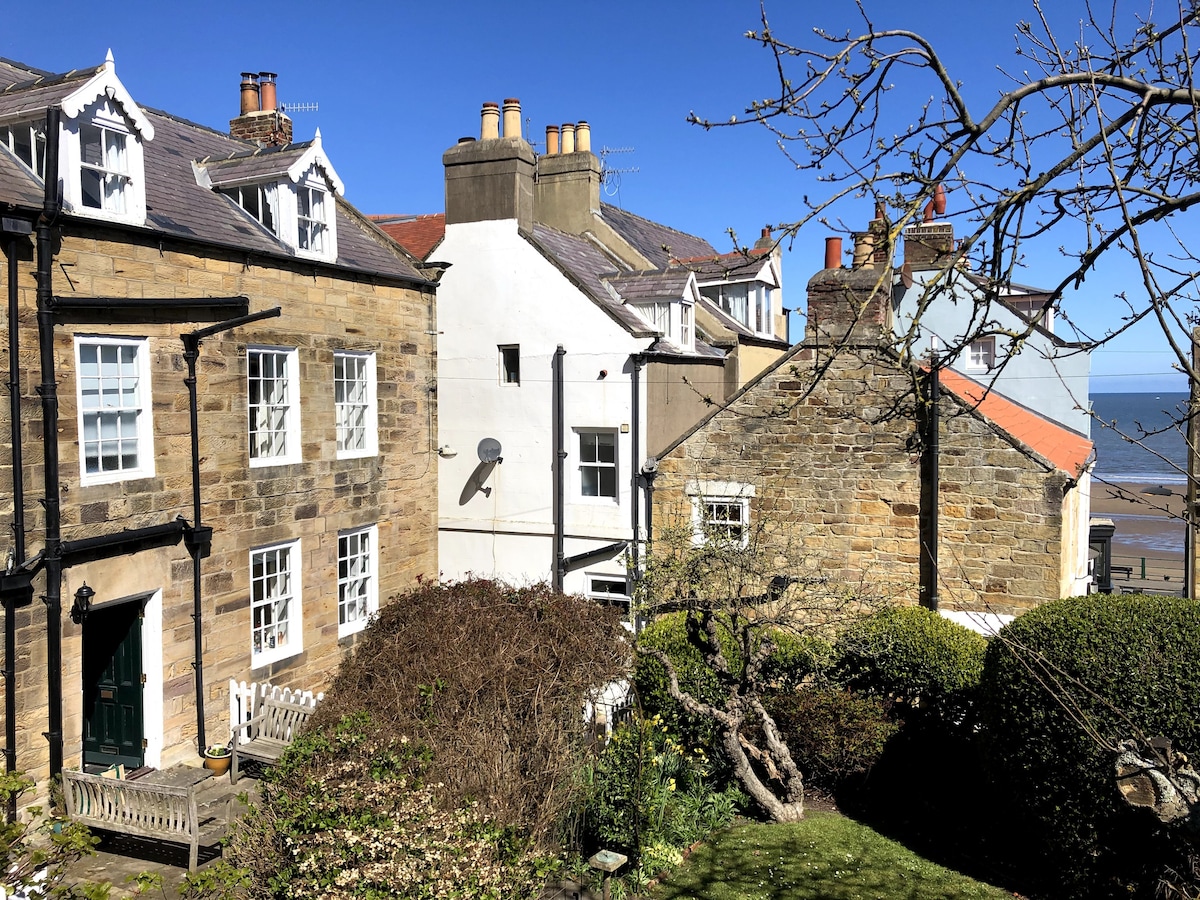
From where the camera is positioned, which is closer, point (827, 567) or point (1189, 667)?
point (1189, 667)

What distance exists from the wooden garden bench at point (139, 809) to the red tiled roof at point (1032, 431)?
448 inches

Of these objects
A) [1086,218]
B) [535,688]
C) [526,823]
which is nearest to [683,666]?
[535,688]

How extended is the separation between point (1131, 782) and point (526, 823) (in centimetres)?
539

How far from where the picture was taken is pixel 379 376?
16156mm

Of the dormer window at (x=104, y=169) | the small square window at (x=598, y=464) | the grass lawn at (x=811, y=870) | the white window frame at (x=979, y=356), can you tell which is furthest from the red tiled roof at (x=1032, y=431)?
the dormer window at (x=104, y=169)

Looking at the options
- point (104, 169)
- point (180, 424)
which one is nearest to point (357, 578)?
point (180, 424)

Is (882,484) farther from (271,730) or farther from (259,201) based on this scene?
(259,201)

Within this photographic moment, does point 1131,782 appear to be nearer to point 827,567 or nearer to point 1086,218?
point 1086,218

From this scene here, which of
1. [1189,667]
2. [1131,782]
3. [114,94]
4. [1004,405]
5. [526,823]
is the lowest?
[526,823]

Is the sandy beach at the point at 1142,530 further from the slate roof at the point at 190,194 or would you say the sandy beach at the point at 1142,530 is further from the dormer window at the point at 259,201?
the dormer window at the point at 259,201

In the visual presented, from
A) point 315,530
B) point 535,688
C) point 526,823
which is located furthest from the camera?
point 315,530

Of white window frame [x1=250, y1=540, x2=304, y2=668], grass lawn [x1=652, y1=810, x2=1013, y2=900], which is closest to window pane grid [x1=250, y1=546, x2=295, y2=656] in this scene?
white window frame [x1=250, y1=540, x2=304, y2=668]

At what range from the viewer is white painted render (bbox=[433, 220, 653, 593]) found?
65.3 ft

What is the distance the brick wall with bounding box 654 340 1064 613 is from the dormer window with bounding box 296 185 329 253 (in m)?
7.30
